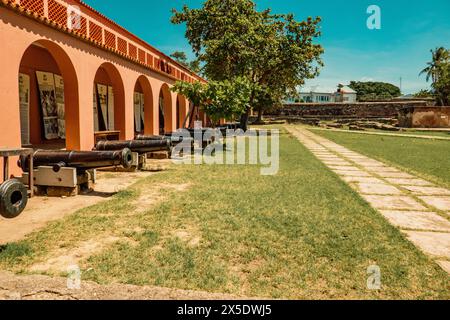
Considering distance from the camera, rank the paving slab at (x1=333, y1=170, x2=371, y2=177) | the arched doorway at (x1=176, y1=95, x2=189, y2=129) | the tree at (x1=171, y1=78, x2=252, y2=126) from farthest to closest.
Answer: the arched doorway at (x1=176, y1=95, x2=189, y2=129) < the tree at (x1=171, y1=78, x2=252, y2=126) < the paving slab at (x1=333, y1=170, x2=371, y2=177)

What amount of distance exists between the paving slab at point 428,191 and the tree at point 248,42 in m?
13.1

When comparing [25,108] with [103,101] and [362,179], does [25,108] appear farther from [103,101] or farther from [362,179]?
[362,179]

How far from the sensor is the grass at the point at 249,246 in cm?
240

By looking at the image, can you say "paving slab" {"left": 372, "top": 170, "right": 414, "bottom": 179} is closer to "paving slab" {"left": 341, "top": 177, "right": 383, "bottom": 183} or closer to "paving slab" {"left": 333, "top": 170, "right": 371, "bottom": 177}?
"paving slab" {"left": 333, "top": 170, "right": 371, "bottom": 177}

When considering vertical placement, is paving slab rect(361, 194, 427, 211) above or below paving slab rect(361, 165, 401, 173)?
below

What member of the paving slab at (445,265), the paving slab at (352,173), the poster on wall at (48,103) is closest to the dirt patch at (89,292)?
the paving slab at (445,265)

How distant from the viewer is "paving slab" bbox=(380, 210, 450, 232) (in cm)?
373

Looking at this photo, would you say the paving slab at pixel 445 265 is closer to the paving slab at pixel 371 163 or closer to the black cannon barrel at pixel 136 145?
the paving slab at pixel 371 163

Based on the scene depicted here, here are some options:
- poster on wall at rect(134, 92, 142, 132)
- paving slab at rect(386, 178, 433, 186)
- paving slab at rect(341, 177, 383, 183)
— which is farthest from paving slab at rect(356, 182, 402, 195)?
poster on wall at rect(134, 92, 142, 132)

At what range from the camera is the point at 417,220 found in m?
3.99

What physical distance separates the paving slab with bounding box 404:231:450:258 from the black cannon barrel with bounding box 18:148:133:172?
419cm

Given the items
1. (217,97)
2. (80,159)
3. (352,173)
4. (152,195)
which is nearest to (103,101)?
(217,97)

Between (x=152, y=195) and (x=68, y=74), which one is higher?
(x=68, y=74)

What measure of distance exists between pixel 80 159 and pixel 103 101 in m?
9.35
